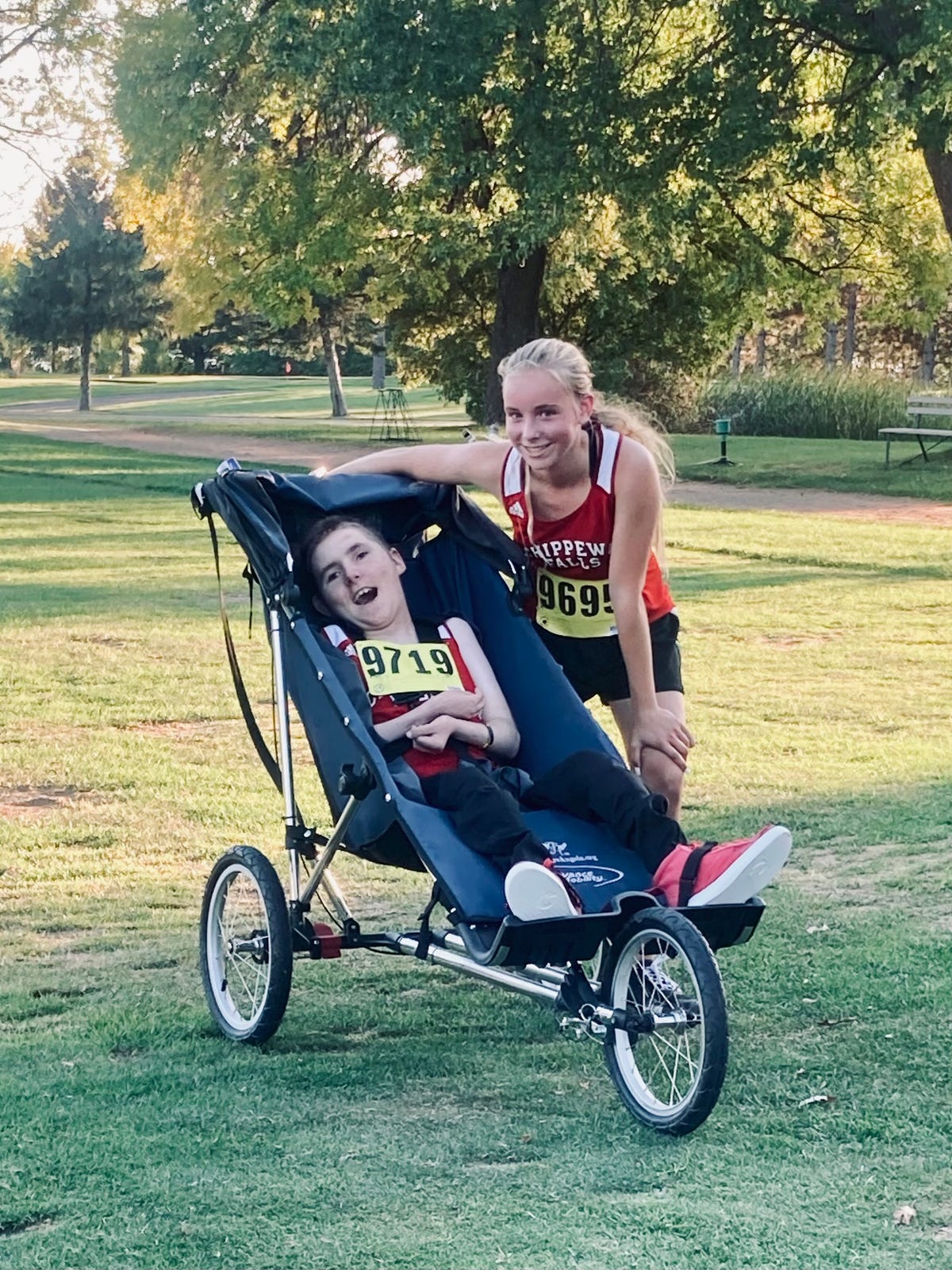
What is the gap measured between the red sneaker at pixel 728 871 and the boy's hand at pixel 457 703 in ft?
2.54

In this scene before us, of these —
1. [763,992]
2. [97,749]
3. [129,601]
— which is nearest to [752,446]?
[129,601]

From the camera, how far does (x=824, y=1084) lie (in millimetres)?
4066

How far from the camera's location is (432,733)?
14.8 ft

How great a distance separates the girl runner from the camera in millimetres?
4582

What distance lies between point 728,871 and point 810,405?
105ft

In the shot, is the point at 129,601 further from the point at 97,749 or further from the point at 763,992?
the point at 763,992

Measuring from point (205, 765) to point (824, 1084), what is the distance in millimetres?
4458

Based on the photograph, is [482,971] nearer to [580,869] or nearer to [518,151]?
[580,869]

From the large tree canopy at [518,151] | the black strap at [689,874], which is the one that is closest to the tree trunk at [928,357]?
the large tree canopy at [518,151]

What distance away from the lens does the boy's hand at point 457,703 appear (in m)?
4.61

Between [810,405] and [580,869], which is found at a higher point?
[810,405]

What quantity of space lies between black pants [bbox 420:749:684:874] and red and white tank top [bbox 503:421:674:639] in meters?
0.55

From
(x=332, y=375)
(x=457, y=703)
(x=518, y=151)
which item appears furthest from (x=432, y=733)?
(x=332, y=375)

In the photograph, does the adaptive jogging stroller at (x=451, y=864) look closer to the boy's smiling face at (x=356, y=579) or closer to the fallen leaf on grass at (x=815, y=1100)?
the boy's smiling face at (x=356, y=579)
